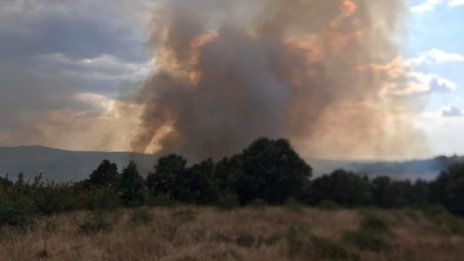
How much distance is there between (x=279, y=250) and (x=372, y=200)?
297 cm

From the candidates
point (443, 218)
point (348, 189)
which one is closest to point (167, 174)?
point (348, 189)

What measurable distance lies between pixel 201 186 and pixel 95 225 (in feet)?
82.2

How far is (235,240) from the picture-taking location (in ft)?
52.4

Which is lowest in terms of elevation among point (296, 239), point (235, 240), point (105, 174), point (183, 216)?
point (235, 240)

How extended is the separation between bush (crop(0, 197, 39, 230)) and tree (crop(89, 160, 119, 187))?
23.6 meters

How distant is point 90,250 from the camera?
468 inches

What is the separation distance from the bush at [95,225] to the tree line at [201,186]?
1.92 metres

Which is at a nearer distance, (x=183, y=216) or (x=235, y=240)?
(x=235, y=240)

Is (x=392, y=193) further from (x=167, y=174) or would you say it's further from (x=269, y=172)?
(x=167, y=174)

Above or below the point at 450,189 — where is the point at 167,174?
above

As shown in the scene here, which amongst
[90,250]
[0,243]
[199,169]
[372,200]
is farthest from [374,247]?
[199,169]

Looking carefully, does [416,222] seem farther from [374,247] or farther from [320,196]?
[320,196]

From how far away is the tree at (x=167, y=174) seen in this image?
42.1 metres

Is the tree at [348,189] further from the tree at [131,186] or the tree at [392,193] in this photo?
the tree at [131,186]
